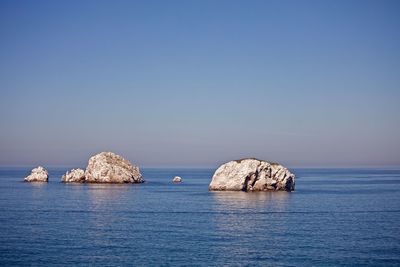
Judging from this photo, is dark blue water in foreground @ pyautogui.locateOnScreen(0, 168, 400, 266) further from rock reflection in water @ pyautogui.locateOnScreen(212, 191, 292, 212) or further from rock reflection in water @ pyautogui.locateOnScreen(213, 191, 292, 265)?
rock reflection in water @ pyautogui.locateOnScreen(212, 191, 292, 212)

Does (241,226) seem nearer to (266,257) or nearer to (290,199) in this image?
(266,257)

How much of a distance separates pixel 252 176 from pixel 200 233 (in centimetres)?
8130

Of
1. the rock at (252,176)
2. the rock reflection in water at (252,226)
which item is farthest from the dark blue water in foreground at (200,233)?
the rock at (252,176)

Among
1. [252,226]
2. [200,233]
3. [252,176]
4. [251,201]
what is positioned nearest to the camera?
[200,233]

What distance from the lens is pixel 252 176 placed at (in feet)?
499

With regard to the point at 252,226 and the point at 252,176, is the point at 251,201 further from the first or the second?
the point at 252,226

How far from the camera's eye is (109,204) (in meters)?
114

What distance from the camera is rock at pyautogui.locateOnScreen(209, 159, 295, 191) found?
150 meters

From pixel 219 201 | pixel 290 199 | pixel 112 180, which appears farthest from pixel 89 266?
pixel 112 180

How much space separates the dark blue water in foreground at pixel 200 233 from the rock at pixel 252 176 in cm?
3144

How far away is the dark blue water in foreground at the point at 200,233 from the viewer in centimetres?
5619

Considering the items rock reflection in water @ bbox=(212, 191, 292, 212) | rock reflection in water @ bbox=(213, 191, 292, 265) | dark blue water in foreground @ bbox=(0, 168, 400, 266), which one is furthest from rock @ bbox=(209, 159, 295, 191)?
dark blue water in foreground @ bbox=(0, 168, 400, 266)

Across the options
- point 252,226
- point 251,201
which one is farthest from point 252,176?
point 252,226

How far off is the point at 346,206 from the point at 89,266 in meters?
73.0
